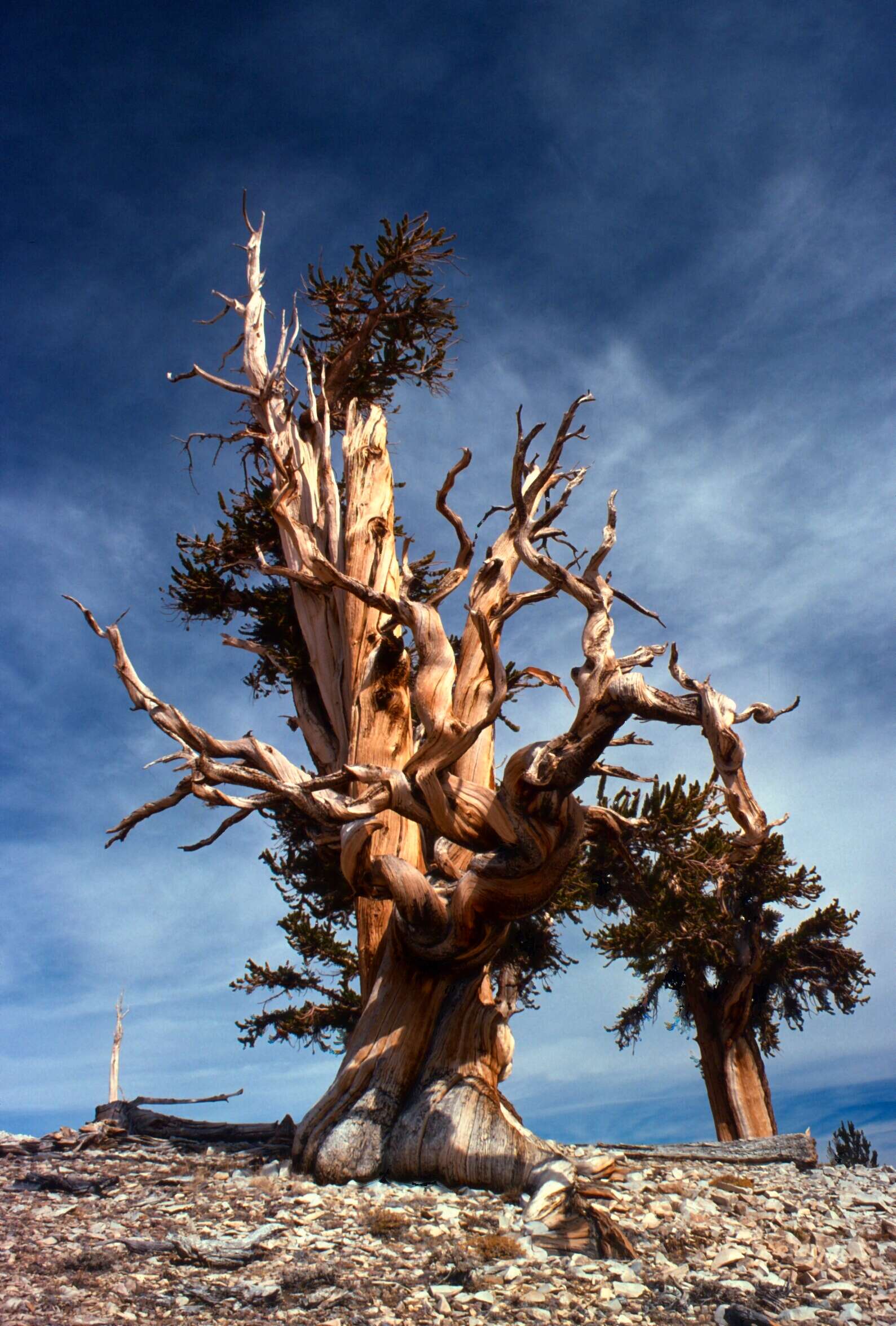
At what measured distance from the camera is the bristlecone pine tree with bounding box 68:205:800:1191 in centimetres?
513

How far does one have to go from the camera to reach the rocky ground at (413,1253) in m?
3.27

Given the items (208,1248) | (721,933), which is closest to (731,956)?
(721,933)

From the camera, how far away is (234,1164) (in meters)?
5.39

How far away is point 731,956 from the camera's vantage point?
10352 millimetres

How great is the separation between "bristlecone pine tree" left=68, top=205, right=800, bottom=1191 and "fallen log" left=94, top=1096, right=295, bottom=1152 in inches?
39.1

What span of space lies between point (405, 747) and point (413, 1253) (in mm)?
4003

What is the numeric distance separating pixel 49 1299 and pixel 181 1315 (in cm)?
48

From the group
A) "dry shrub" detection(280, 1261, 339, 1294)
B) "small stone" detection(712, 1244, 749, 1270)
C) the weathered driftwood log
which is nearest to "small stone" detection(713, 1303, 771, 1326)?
"small stone" detection(712, 1244, 749, 1270)

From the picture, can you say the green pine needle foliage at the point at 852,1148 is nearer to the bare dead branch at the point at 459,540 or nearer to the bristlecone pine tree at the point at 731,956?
the bristlecone pine tree at the point at 731,956

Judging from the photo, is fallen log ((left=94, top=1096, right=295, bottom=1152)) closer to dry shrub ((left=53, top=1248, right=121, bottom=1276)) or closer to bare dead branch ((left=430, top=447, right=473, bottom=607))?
dry shrub ((left=53, top=1248, right=121, bottom=1276))

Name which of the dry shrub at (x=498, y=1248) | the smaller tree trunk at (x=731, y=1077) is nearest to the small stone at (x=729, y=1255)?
the dry shrub at (x=498, y=1248)

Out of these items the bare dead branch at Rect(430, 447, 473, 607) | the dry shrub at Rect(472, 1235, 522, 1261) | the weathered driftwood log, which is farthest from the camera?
the bare dead branch at Rect(430, 447, 473, 607)

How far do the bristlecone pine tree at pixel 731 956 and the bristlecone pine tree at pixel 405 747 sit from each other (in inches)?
69.8

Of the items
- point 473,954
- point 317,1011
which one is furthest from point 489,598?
point 317,1011
